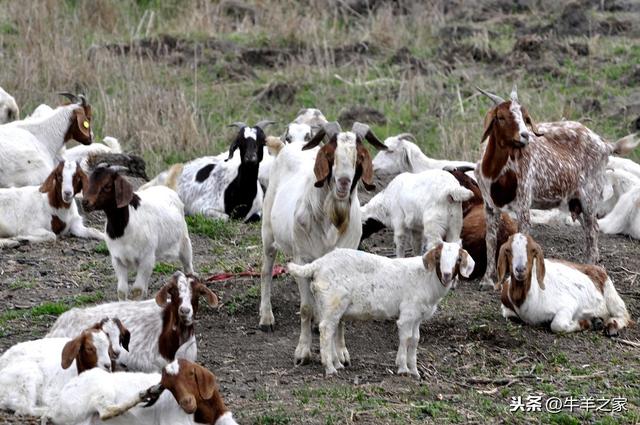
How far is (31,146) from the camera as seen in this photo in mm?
14148

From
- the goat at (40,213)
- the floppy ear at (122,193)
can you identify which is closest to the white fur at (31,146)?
the goat at (40,213)

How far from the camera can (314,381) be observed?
870 cm

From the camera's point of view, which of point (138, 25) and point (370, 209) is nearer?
point (370, 209)

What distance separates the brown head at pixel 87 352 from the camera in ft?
25.7

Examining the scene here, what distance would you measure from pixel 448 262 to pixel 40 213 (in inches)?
209

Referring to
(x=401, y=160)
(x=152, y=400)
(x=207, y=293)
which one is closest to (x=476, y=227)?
(x=401, y=160)

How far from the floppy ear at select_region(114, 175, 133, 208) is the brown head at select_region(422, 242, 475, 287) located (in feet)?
7.74

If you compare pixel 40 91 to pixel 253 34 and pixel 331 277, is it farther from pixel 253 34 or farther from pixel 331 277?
pixel 331 277

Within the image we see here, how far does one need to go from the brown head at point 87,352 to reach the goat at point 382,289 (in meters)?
1.48

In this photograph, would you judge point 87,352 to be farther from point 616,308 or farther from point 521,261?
point 616,308

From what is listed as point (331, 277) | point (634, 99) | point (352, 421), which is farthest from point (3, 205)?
point (634, 99)

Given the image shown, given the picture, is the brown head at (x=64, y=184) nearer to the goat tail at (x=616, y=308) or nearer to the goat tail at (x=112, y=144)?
the goat tail at (x=112, y=144)

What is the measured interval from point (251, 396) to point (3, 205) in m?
5.28

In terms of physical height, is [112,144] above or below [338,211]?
below
